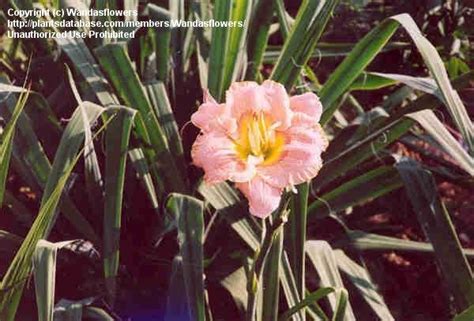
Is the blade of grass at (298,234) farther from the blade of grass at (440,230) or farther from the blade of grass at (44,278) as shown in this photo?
the blade of grass at (44,278)

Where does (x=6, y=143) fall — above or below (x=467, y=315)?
above

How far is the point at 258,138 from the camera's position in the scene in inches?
33.7

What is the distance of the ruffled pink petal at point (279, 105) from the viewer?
849 millimetres

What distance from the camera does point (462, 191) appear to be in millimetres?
1658

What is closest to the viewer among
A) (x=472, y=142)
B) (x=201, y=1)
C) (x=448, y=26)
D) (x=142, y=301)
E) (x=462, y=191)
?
(x=472, y=142)

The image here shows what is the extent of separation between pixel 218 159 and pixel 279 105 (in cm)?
10

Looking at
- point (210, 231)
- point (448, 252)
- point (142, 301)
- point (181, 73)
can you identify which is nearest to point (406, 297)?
point (448, 252)

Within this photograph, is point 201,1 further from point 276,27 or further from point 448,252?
point 448,252

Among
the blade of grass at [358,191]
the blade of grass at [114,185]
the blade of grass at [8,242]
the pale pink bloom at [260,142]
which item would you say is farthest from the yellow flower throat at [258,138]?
the blade of grass at [8,242]

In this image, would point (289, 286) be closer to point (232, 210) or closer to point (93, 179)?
point (232, 210)

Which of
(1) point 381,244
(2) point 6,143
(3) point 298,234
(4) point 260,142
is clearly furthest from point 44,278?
(1) point 381,244

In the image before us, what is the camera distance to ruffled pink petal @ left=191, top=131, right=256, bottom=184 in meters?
0.82

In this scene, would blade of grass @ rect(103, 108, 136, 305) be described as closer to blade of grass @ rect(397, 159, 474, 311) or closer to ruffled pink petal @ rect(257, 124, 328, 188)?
ruffled pink petal @ rect(257, 124, 328, 188)

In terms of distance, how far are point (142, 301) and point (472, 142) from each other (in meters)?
0.61
